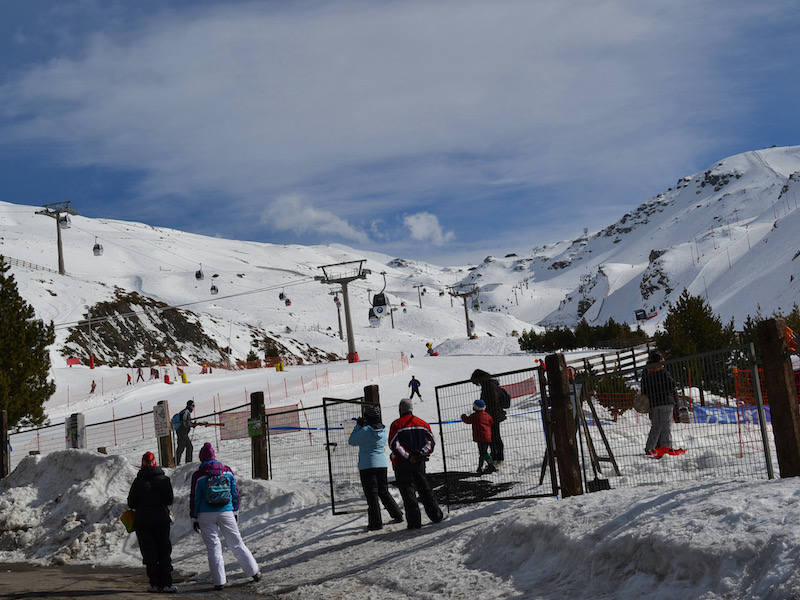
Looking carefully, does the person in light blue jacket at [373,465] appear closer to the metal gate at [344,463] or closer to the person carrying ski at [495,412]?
the metal gate at [344,463]

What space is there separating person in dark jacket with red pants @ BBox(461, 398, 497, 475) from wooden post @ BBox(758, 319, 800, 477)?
18.0 ft

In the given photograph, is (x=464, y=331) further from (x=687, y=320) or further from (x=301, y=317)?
(x=687, y=320)

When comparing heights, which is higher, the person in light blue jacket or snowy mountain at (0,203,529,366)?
snowy mountain at (0,203,529,366)

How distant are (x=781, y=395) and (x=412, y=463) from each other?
4347 millimetres

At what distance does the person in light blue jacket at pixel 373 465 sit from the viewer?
1027 centimetres

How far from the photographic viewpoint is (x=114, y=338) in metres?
67.0

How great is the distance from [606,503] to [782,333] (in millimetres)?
2446

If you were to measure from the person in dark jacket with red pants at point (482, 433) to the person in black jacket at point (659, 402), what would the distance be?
→ 2.49 m

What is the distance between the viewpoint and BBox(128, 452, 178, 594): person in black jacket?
29.8 feet

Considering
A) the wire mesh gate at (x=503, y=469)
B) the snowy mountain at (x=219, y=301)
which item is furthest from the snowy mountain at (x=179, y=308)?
the wire mesh gate at (x=503, y=469)

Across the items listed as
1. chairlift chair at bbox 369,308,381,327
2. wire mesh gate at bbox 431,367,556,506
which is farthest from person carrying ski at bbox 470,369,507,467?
chairlift chair at bbox 369,308,381,327

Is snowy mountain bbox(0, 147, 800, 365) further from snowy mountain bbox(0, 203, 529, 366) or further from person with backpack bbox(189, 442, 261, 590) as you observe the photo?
person with backpack bbox(189, 442, 261, 590)

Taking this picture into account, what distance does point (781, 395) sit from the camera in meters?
7.68

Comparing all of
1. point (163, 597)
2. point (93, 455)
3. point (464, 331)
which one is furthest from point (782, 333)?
point (464, 331)
